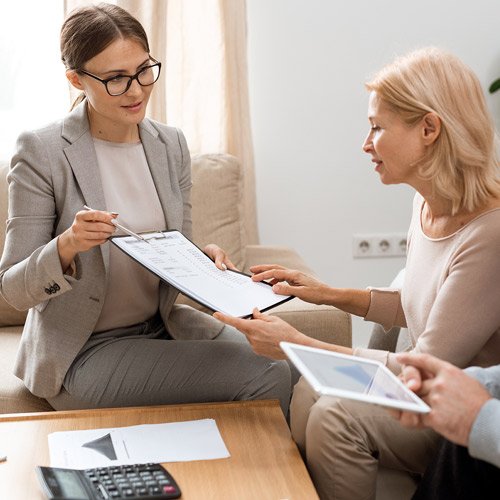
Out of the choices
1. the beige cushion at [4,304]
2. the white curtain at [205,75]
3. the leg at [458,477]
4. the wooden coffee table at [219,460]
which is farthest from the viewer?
the white curtain at [205,75]

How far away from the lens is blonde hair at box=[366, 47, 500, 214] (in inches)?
70.7

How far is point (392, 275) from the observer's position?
363 centimetres

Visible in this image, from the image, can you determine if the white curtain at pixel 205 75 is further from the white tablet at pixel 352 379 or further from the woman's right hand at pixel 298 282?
the white tablet at pixel 352 379

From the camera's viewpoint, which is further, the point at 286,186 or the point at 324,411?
the point at 286,186

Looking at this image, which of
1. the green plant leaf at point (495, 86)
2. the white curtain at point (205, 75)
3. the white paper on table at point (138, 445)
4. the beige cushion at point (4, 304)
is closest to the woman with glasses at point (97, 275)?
the white paper on table at point (138, 445)

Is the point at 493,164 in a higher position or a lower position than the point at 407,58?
lower

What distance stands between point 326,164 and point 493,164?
1708mm

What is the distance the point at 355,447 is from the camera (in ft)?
5.70

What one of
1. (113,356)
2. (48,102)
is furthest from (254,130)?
(113,356)

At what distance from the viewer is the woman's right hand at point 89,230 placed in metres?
1.90

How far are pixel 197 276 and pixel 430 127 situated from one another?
0.58 m

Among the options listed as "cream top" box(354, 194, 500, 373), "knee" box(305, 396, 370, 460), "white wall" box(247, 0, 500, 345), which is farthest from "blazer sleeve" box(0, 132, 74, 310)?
"white wall" box(247, 0, 500, 345)

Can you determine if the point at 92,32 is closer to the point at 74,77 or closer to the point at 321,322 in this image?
the point at 74,77

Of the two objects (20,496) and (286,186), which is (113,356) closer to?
(20,496)
